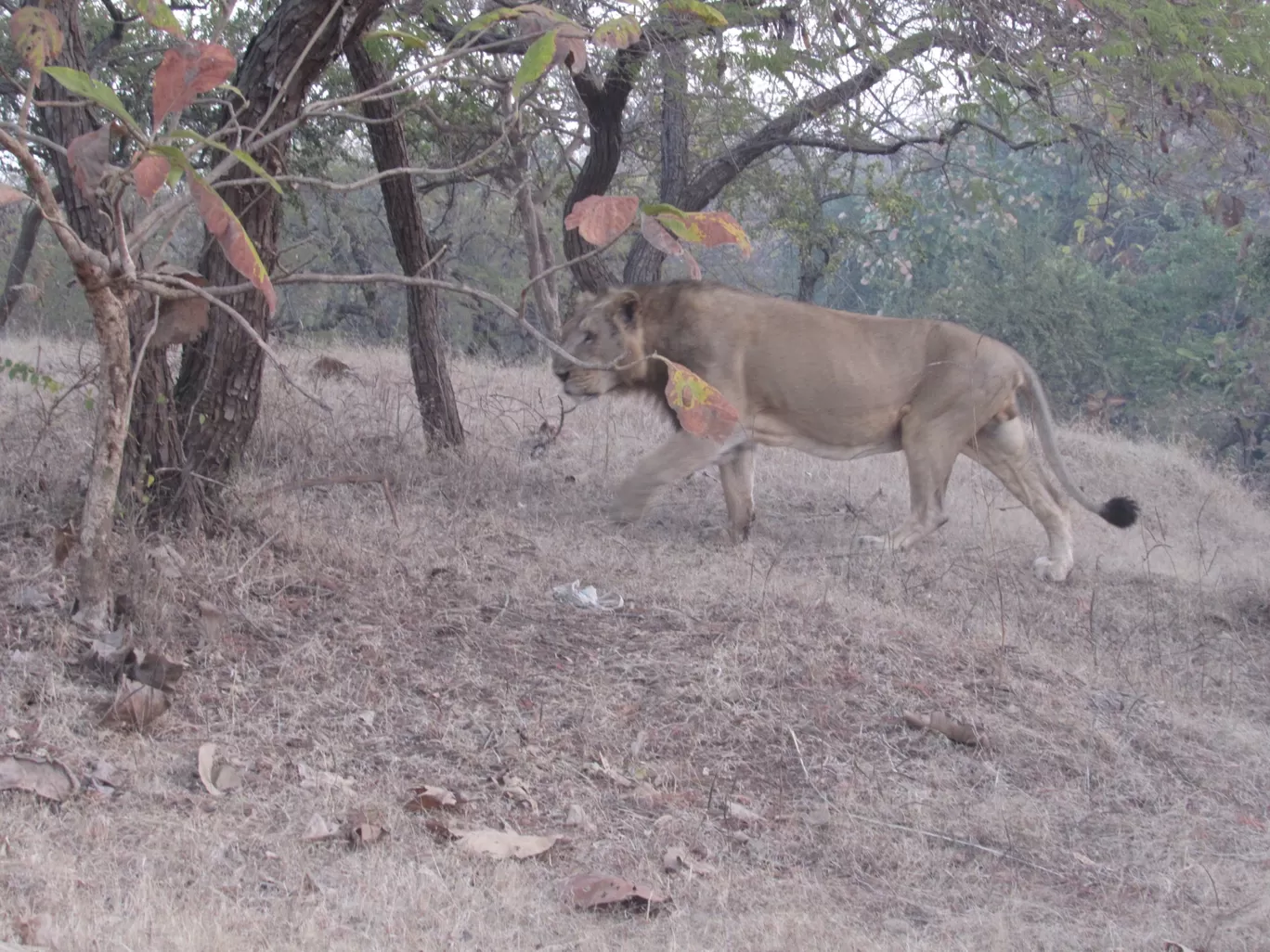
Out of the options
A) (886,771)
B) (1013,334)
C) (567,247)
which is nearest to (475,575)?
(886,771)

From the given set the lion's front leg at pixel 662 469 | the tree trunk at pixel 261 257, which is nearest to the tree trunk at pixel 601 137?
the lion's front leg at pixel 662 469

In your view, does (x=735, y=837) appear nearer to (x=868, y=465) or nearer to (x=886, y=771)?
(x=886, y=771)

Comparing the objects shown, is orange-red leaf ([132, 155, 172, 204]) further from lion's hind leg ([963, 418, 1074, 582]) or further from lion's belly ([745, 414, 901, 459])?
lion's hind leg ([963, 418, 1074, 582])

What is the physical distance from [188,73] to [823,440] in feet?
18.7

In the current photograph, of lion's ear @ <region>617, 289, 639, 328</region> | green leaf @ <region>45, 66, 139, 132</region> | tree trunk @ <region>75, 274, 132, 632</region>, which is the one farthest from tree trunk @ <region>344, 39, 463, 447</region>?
green leaf @ <region>45, 66, 139, 132</region>

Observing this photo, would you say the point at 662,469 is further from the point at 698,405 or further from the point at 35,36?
the point at 35,36

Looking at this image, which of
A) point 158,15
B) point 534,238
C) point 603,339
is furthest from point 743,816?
point 534,238

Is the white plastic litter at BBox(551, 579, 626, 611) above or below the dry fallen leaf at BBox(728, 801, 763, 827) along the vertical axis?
above

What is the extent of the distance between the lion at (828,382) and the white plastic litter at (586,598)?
4.57 ft

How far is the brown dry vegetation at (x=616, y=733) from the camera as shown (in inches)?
153

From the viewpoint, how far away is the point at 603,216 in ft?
12.6

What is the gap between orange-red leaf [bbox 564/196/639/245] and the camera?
151 inches

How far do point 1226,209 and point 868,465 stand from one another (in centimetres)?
491

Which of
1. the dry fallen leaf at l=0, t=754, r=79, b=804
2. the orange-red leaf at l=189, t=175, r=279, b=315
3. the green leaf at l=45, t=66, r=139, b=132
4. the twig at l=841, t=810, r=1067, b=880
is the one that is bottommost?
the twig at l=841, t=810, r=1067, b=880
